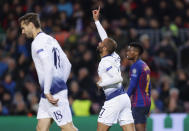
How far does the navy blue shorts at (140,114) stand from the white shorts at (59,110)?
1.85 meters

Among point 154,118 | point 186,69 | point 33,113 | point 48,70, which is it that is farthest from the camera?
point 186,69

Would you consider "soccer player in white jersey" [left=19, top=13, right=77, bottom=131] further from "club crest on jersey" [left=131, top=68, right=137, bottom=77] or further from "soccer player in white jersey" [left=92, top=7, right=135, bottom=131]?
"club crest on jersey" [left=131, top=68, right=137, bottom=77]

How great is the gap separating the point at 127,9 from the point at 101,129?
8.51 metres

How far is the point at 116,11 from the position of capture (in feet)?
55.6

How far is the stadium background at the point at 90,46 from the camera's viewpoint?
14.4 metres

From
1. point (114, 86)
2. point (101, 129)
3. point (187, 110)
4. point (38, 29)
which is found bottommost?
point (187, 110)

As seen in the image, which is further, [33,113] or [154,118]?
[33,113]

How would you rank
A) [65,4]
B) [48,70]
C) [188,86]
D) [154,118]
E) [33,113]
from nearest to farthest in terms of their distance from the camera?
[48,70] → [154,118] → [33,113] → [188,86] → [65,4]

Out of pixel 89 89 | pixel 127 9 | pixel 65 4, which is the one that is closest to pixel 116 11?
pixel 127 9

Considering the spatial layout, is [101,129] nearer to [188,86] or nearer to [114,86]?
[114,86]

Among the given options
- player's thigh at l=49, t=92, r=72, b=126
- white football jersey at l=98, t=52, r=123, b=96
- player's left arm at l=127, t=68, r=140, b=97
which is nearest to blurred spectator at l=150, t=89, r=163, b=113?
player's left arm at l=127, t=68, r=140, b=97

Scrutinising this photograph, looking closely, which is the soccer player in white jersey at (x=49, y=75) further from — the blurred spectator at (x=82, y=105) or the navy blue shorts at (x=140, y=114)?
the blurred spectator at (x=82, y=105)

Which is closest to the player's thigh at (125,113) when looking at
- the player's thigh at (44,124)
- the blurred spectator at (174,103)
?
the player's thigh at (44,124)

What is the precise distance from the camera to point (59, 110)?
852cm
